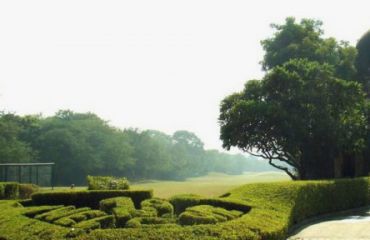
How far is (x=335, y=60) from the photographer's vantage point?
3722cm

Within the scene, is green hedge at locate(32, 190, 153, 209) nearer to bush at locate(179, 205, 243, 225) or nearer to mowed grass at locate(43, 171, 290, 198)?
bush at locate(179, 205, 243, 225)

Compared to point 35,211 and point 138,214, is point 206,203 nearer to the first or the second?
point 138,214

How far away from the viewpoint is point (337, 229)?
17094mm

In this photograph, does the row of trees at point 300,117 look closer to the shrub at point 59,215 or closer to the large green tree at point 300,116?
the large green tree at point 300,116

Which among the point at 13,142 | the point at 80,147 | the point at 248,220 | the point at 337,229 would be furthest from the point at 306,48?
the point at 80,147

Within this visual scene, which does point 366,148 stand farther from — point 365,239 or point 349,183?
point 365,239

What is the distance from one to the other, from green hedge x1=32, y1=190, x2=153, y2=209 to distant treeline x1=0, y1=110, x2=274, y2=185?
52013 millimetres

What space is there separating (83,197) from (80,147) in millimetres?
63932

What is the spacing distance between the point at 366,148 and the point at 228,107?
10741 millimetres

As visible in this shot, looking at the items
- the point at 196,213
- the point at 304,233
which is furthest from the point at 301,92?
the point at 196,213

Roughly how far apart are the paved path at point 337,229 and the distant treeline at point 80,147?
5561cm

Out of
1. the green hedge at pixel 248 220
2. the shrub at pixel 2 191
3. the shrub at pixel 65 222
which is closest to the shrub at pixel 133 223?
the green hedge at pixel 248 220

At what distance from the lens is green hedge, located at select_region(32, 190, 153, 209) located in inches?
682

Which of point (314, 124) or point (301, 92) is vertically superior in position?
point (301, 92)
